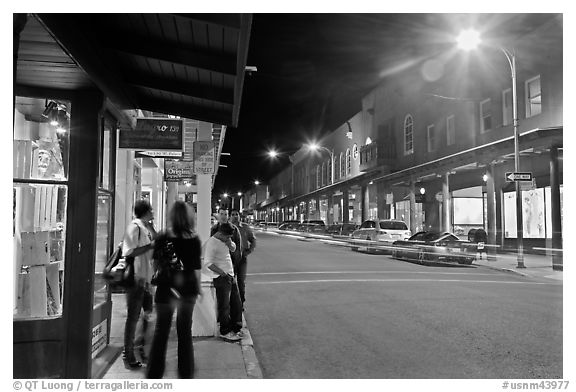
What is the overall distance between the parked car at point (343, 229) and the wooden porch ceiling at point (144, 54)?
28.3m

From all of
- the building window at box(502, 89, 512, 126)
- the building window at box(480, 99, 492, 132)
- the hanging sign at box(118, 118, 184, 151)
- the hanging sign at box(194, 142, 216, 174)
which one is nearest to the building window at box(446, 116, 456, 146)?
the building window at box(480, 99, 492, 132)

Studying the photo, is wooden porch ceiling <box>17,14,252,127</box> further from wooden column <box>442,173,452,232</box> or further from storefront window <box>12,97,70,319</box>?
wooden column <box>442,173,452,232</box>

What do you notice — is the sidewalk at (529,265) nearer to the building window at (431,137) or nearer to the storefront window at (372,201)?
the building window at (431,137)

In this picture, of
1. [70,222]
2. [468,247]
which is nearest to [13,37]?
[70,222]

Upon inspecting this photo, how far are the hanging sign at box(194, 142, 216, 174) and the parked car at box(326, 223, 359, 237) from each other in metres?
25.9

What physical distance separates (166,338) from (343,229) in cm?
3133

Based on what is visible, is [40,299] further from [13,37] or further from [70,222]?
[13,37]

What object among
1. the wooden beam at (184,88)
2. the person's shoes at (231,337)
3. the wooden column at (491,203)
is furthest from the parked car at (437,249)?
the wooden beam at (184,88)

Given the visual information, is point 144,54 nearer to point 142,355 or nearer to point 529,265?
point 142,355

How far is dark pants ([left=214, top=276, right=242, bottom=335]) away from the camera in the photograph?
262 inches

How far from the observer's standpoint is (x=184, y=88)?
5730mm

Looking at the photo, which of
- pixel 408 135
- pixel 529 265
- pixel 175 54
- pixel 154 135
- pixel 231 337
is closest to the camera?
pixel 175 54

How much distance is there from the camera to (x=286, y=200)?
90938mm

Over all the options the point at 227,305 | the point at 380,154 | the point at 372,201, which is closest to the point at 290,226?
the point at 372,201
